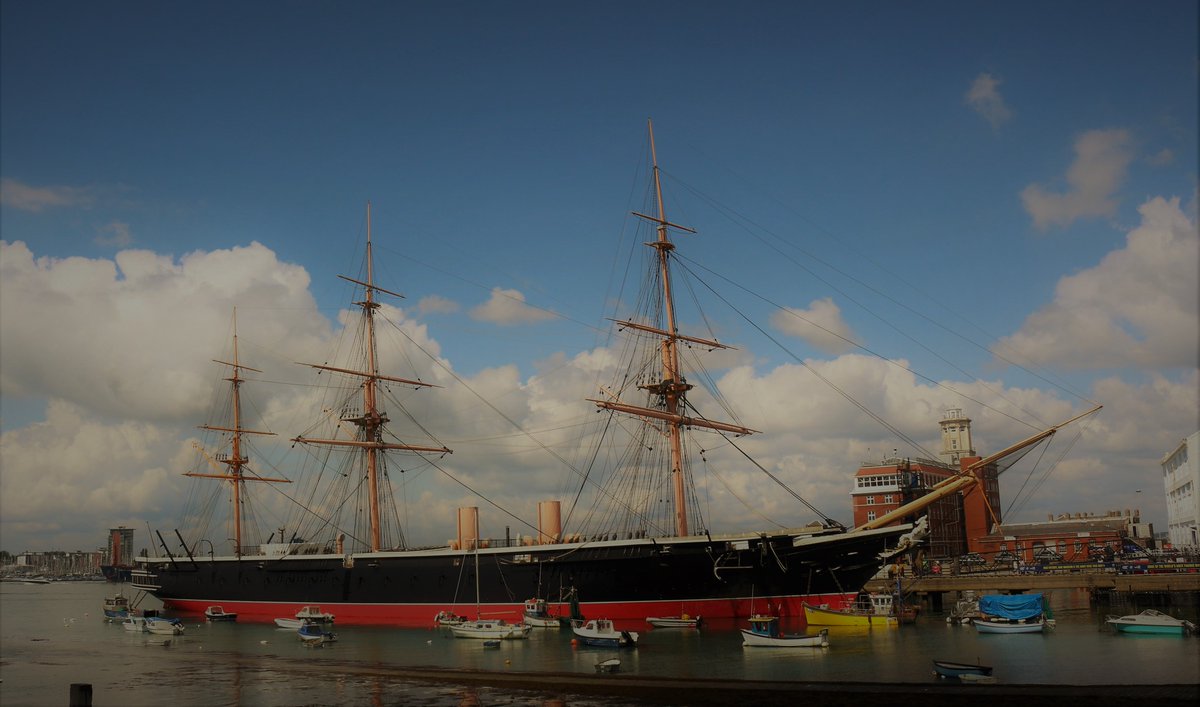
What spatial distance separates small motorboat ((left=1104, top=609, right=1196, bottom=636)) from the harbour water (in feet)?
2.75

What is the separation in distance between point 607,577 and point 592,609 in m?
2.27

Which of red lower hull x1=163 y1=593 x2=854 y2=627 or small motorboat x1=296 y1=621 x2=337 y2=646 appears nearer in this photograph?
red lower hull x1=163 y1=593 x2=854 y2=627

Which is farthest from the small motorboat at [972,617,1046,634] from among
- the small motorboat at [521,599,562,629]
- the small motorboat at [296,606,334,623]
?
the small motorboat at [296,606,334,623]

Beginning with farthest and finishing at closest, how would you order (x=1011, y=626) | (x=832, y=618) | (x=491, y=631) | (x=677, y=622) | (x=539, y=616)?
1. (x=539, y=616)
2. (x=832, y=618)
3. (x=677, y=622)
4. (x=491, y=631)
5. (x=1011, y=626)

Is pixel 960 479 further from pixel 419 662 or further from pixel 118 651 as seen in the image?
pixel 118 651

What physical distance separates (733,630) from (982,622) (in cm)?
1208

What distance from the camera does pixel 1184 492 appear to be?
8125cm

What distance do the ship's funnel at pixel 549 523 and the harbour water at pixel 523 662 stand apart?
28.5 ft

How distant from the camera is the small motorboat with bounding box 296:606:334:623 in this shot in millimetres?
54491

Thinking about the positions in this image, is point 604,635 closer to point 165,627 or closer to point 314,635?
point 314,635

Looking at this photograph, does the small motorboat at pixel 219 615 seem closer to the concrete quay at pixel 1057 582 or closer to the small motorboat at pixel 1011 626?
the concrete quay at pixel 1057 582

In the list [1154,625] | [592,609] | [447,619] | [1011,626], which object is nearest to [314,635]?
[447,619]

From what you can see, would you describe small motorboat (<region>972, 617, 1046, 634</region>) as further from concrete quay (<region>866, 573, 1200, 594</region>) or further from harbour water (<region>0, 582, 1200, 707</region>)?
concrete quay (<region>866, 573, 1200, 594</region>)

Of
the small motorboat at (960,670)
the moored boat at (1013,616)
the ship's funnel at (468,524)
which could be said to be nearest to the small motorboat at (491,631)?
the ship's funnel at (468,524)
